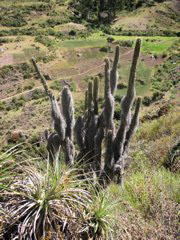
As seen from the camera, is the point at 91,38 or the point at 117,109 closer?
the point at 117,109

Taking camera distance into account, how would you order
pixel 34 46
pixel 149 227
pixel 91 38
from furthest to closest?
1. pixel 91 38
2. pixel 34 46
3. pixel 149 227

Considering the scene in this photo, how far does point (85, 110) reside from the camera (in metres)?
9.50

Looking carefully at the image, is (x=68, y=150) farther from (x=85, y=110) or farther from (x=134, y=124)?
(x=134, y=124)

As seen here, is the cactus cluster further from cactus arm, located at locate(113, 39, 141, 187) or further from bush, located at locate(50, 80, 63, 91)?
bush, located at locate(50, 80, 63, 91)

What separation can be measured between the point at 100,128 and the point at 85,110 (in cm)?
142

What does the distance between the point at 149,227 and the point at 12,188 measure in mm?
1925

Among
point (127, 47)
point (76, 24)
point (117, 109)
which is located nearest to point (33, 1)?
point (76, 24)

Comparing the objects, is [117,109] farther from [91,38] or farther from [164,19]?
[164,19]

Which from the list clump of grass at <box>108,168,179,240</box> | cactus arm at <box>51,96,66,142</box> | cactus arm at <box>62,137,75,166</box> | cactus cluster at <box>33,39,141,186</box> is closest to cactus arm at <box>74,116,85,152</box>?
cactus cluster at <box>33,39,141,186</box>

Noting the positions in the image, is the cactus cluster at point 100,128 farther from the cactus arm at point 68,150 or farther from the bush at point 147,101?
the bush at point 147,101

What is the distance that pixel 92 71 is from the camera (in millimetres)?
34062

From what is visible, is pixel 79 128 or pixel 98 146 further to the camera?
pixel 79 128

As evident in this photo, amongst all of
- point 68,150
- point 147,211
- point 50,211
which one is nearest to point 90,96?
point 68,150

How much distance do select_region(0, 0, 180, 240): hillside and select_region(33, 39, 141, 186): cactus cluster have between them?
0.23 m
